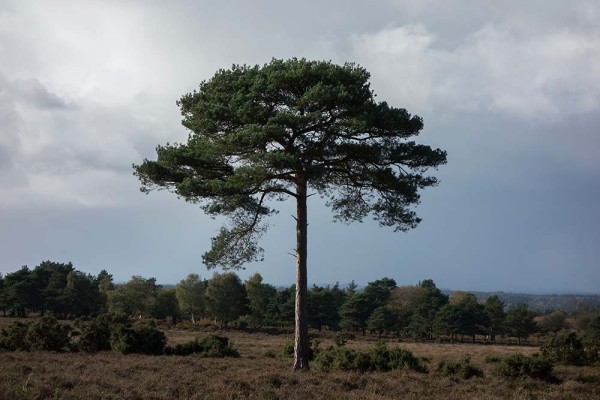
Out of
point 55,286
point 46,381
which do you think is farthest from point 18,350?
point 55,286

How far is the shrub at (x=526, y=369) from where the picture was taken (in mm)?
16000

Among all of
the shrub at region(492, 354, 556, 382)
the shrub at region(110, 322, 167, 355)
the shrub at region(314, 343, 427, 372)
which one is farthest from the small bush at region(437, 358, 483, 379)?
the shrub at region(110, 322, 167, 355)

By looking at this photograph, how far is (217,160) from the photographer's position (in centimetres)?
1669

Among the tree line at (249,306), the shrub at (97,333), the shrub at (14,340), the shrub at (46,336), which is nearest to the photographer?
the shrub at (14,340)

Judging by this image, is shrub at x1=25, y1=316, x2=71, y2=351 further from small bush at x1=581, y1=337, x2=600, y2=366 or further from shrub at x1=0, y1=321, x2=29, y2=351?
small bush at x1=581, y1=337, x2=600, y2=366

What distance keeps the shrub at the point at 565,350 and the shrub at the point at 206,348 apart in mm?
15098

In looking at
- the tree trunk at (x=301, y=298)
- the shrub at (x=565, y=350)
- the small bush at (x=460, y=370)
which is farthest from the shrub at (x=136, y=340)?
the shrub at (x=565, y=350)

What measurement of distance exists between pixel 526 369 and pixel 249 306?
58163 mm

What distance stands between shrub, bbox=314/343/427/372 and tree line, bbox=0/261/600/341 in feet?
167

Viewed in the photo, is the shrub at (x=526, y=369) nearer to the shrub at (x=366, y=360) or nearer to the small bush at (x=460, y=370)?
the small bush at (x=460, y=370)

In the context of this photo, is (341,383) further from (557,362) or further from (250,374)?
(557,362)

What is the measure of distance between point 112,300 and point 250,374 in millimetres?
57836

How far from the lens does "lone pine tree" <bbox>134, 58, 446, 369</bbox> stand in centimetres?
1541

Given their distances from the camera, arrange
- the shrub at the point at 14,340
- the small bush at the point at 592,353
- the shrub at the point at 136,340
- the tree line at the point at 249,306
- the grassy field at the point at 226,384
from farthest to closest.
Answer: the tree line at the point at 249,306
the small bush at the point at 592,353
the shrub at the point at 136,340
the shrub at the point at 14,340
the grassy field at the point at 226,384
